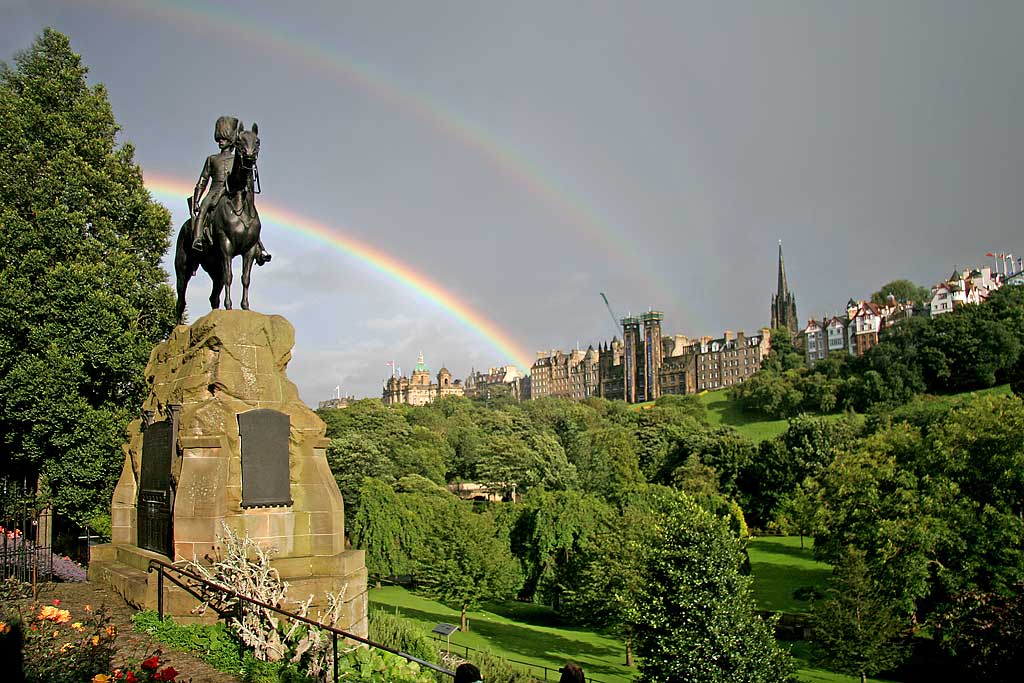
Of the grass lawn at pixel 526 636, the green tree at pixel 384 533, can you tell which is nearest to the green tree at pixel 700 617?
the grass lawn at pixel 526 636

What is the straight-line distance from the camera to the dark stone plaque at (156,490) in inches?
516

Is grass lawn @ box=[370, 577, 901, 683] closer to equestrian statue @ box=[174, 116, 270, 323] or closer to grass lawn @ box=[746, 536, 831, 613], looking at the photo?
grass lawn @ box=[746, 536, 831, 613]

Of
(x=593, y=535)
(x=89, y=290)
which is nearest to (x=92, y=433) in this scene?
(x=89, y=290)

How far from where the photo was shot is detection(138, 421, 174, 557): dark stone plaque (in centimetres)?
1310

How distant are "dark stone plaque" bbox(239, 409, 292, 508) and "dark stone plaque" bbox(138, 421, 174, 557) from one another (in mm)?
1204

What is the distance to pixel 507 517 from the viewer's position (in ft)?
170

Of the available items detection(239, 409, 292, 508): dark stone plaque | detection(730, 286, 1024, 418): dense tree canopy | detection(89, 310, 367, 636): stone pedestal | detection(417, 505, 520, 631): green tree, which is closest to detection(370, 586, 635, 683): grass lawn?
detection(417, 505, 520, 631): green tree

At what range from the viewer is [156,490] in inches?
543

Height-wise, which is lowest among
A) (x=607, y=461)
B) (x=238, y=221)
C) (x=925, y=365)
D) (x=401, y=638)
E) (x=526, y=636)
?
(x=526, y=636)

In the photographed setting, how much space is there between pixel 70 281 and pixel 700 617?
2134 cm

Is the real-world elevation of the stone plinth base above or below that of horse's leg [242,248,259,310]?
below

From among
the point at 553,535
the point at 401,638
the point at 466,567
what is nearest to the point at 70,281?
the point at 401,638

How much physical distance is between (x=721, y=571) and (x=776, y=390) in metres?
108

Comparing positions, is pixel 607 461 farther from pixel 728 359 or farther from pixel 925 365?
pixel 728 359
